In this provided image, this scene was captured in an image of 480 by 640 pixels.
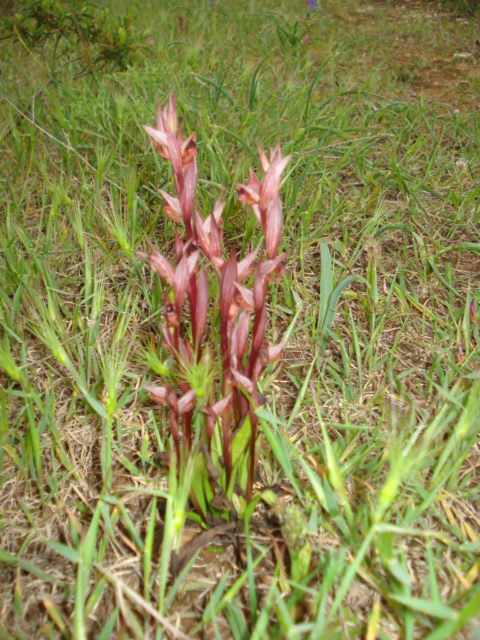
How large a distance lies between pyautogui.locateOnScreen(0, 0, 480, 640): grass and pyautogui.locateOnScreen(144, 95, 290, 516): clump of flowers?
0.10 meters

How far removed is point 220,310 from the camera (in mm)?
998

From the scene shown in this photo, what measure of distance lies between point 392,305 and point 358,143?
3.03ft

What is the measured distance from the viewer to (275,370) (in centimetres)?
150

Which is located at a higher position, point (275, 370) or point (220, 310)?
point (220, 310)

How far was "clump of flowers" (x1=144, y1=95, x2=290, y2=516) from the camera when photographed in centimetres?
92

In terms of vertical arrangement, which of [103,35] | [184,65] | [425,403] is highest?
[103,35]

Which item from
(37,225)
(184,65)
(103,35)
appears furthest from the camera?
(184,65)

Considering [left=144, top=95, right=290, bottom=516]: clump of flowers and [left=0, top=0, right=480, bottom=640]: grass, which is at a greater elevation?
[left=144, top=95, right=290, bottom=516]: clump of flowers

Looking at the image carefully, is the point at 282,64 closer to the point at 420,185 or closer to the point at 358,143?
the point at 358,143

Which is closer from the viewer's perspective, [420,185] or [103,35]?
[420,185]

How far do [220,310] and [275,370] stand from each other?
0.55m

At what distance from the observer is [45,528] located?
1130 mm

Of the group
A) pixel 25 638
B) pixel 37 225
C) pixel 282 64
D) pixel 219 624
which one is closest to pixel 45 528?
pixel 25 638

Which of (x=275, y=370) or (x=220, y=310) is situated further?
(x=275, y=370)
